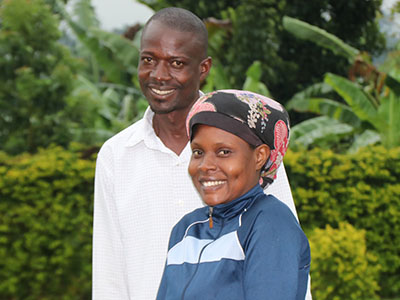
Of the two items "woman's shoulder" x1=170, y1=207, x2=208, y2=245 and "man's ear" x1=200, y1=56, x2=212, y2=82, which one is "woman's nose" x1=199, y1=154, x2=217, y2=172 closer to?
"woman's shoulder" x1=170, y1=207, x2=208, y2=245

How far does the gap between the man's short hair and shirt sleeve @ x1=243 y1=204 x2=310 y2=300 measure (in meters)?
0.92

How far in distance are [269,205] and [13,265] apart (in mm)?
5271

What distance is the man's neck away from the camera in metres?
2.27

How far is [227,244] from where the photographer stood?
154 centimetres

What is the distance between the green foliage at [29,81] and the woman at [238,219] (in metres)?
7.71

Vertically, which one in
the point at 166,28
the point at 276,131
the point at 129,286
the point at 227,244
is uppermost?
the point at 166,28

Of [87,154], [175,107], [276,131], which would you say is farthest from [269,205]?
[87,154]

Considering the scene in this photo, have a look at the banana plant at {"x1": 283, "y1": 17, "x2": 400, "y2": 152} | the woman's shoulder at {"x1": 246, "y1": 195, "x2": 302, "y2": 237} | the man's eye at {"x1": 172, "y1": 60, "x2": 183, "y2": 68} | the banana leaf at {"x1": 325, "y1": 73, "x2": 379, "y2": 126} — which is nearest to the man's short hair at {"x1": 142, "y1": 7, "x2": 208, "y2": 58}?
the man's eye at {"x1": 172, "y1": 60, "x2": 183, "y2": 68}

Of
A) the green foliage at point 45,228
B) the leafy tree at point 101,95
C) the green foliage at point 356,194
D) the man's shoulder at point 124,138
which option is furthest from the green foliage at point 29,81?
the man's shoulder at point 124,138

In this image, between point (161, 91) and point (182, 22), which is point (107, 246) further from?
point (182, 22)

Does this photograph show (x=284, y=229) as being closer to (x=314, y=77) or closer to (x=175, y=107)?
(x=175, y=107)

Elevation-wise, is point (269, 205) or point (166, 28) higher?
point (166, 28)

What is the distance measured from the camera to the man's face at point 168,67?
208 centimetres

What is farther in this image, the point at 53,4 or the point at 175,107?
the point at 53,4
